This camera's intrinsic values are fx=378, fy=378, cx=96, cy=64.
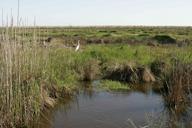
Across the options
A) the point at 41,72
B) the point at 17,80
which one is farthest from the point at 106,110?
the point at 17,80

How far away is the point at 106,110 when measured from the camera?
29.4 feet

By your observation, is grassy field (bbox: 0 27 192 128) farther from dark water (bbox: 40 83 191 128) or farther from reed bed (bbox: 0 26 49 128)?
dark water (bbox: 40 83 191 128)

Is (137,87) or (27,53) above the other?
(27,53)

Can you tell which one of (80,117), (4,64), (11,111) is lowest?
(80,117)

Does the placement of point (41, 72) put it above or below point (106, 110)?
above

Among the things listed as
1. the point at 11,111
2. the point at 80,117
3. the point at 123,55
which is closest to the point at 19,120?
the point at 11,111

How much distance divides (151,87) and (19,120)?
20.5 feet

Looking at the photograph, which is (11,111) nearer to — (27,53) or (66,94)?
(27,53)

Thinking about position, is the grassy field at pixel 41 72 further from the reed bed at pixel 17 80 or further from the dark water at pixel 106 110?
the dark water at pixel 106 110

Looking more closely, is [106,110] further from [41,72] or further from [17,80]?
[17,80]

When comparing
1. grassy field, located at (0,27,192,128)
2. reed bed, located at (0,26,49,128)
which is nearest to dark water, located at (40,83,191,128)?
grassy field, located at (0,27,192,128)

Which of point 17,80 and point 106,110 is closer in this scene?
point 17,80

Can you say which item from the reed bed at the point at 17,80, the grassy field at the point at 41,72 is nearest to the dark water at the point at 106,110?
the grassy field at the point at 41,72

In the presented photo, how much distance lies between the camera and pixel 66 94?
10.2 meters
